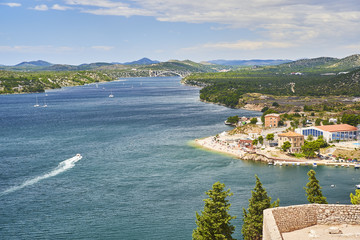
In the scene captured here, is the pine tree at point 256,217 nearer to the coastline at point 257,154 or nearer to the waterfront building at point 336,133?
the coastline at point 257,154

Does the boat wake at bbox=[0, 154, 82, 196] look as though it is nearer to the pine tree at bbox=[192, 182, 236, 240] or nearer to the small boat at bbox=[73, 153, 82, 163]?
the small boat at bbox=[73, 153, 82, 163]

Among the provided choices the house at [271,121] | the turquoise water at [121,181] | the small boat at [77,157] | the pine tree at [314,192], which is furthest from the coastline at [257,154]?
the pine tree at [314,192]

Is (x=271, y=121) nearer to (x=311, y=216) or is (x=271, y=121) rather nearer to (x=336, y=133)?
(x=336, y=133)

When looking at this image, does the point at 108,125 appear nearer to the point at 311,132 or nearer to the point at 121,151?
the point at 121,151

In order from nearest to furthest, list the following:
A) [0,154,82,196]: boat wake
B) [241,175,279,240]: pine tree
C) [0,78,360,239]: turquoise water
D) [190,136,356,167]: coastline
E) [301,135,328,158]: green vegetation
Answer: [241,175,279,240]: pine tree
[0,78,360,239]: turquoise water
[0,154,82,196]: boat wake
[190,136,356,167]: coastline
[301,135,328,158]: green vegetation

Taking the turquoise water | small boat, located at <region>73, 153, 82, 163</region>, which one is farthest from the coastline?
small boat, located at <region>73, 153, 82, 163</region>

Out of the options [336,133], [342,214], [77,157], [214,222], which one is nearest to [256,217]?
[214,222]
